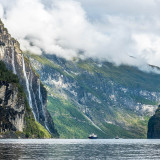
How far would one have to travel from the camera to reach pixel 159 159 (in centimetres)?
11300

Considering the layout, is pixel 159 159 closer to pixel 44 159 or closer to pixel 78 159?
pixel 78 159

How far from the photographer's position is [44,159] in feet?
354

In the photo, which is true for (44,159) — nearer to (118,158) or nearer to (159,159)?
(118,158)

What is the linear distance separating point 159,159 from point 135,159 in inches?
243

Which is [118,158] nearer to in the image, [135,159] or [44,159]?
[135,159]

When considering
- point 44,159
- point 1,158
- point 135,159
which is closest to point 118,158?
point 135,159

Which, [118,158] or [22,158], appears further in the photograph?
[118,158]

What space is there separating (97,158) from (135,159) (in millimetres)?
9916

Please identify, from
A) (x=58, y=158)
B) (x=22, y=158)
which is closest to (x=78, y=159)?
(x=58, y=158)

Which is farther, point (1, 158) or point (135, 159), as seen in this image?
point (135, 159)

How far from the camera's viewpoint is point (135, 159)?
114250mm

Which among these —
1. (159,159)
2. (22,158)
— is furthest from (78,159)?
(159,159)

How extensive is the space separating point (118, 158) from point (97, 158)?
5.87m

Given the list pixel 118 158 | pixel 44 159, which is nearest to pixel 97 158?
pixel 118 158
